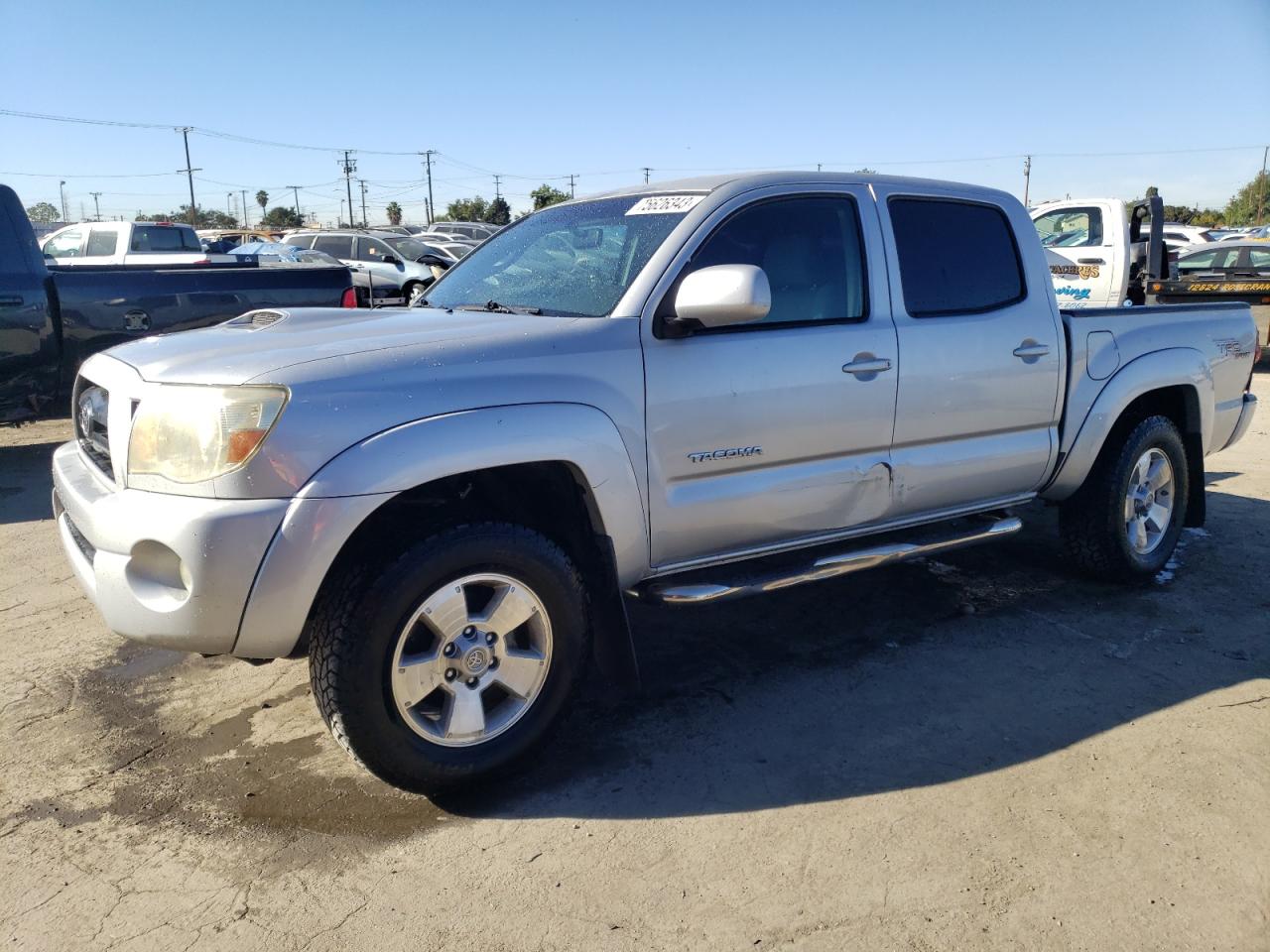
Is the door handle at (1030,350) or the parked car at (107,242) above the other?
the parked car at (107,242)

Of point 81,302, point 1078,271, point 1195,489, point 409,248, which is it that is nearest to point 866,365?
point 1195,489

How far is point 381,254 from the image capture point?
72.3 ft

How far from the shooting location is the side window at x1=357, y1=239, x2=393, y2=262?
2195 centimetres

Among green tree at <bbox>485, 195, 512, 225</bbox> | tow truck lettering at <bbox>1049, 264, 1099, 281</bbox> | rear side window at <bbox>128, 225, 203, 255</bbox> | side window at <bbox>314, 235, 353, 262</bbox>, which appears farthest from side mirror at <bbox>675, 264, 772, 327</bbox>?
green tree at <bbox>485, 195, 512, 225</bbox>

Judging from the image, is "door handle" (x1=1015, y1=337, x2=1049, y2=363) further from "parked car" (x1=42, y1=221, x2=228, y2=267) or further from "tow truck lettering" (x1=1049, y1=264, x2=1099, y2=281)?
"parked car" (x1=42, y1=221, x2=228, y2=267)

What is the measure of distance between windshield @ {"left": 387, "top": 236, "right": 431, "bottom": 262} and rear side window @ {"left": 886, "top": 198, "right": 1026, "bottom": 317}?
19415 millimetres

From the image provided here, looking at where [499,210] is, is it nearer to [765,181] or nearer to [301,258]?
[301,258]

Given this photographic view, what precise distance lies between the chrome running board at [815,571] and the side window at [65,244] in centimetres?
1712

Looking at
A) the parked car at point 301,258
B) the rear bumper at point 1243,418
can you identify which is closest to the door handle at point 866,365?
the rear bumper at point 1243,418

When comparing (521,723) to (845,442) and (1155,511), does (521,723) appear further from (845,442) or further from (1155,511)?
(1155,511)

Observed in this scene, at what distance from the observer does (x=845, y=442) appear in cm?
379

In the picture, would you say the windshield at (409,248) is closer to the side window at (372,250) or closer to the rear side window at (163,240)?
the side window at (372,250)

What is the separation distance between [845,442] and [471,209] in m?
66.2

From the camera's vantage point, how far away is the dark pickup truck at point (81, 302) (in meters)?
6.83
